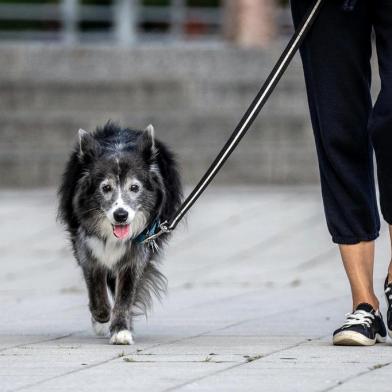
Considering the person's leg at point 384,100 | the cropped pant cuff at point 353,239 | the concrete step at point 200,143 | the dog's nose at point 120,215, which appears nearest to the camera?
the person's leg at point 384,100

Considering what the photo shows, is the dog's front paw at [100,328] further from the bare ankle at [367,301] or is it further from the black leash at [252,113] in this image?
the bare ankle at [367,301]

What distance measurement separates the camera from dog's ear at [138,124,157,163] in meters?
6.29

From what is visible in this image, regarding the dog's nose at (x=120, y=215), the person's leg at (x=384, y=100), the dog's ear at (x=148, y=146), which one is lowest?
the dog's nose at (x=120, y=215)

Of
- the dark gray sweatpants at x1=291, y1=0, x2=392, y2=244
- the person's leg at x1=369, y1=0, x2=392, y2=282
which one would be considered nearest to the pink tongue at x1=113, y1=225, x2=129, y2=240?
the dark gray sweatpants at x1=291, y1=0, x2=392, y2=244

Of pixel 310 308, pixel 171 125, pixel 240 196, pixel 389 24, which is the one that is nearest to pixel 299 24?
pixel 389 24

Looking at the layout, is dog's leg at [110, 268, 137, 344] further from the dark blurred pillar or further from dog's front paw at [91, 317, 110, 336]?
the dark blurred pillar

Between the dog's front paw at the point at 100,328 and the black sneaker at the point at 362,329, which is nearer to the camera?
the black sneaker at the point at 362,329

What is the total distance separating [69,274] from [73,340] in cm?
340

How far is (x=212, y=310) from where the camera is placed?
7.61 metres

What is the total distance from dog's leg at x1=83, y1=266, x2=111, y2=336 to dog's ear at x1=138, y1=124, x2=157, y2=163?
1.83 ft

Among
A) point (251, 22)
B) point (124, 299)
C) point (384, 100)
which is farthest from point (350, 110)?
point (251, 22)

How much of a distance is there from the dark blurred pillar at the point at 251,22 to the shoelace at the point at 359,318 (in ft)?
37.8

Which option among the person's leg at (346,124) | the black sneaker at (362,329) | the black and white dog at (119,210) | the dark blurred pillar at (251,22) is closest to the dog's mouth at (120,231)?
the black and white dog at (119,210)

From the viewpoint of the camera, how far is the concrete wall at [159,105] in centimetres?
1432
